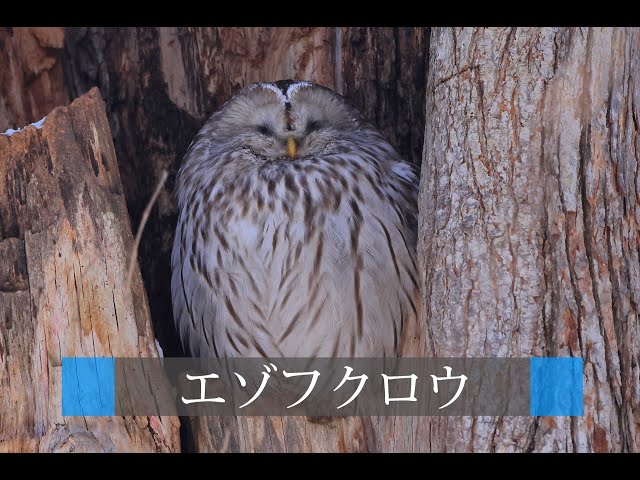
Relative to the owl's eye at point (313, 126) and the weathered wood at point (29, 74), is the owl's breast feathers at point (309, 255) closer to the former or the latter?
the owl's eye at point (313, 126)

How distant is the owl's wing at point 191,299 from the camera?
2703 mm

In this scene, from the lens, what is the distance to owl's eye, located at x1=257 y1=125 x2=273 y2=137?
2.67m

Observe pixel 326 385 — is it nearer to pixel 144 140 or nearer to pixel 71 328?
pixel 71 328

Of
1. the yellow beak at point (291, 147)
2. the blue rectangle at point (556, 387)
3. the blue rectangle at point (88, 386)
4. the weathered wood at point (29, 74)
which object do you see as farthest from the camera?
the weathered wood at point (29, 74)

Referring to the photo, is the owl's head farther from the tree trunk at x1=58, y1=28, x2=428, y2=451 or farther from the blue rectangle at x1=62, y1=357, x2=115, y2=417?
the blue rectangle at x1=62, y1=357, x2=115, y2=417

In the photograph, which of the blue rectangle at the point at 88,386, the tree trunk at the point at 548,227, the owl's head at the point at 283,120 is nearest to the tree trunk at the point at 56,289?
the blue rectangle at the point at 88,386

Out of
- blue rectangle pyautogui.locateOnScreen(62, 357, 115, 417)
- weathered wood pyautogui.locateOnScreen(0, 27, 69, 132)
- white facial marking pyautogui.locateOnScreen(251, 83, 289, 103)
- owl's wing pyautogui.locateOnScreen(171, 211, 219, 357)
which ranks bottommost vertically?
blue rectangle pyautogui.locateOnScreen(62, 357, 115, 417)

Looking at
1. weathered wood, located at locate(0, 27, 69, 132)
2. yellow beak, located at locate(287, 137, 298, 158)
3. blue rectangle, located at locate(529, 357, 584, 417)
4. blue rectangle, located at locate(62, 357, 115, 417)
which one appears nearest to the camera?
blue rectangle, located at locate(529, 357, 584, 417)

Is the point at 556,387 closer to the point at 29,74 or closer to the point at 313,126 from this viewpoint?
the point at 313,126

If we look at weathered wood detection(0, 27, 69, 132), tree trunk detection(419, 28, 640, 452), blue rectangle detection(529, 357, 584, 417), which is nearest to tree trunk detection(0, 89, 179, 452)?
weathered wood detection(0, 27, 69, 132)

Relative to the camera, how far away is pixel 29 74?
306 cm

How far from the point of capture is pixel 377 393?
8.87ft

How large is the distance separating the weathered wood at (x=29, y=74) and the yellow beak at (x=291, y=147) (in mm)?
968

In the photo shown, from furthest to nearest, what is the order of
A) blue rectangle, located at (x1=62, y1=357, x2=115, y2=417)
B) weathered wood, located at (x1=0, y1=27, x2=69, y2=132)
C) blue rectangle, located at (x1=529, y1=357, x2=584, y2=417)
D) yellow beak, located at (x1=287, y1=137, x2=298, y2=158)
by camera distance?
weathered wood, located at (x1=0, y1=27, x2=69, y2=132)
yellow beak, located at (x1=287, y1=137, x2=298, y2=158)
blue rectangle, located at (x1=62, y1=357, x2=115, y2=417)
blue rectangle, located at (x1=529, y1=357, x2=584, y2=417)
